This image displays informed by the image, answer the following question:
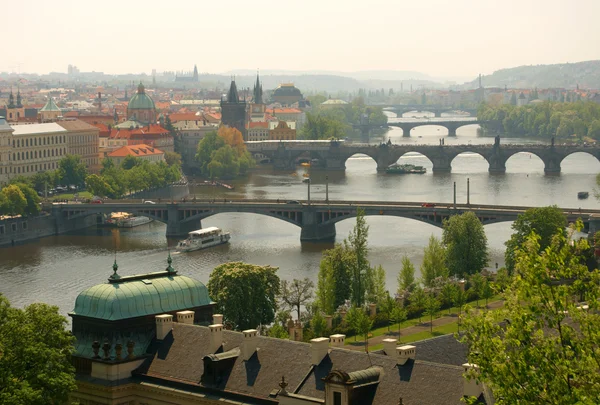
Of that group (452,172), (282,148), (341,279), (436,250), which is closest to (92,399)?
(341,279)

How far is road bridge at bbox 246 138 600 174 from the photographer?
142750 millimetres

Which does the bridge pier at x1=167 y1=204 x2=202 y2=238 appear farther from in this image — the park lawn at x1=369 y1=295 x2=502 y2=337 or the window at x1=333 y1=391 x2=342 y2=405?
the window at x1=333 y1=391 x2=342 y2=405

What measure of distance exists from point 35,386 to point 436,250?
Result: 117 ft

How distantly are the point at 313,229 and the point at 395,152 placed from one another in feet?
205

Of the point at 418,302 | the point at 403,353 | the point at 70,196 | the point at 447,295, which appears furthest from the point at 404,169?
the point at 403,353

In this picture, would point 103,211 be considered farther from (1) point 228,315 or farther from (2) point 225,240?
(1) point 228,315

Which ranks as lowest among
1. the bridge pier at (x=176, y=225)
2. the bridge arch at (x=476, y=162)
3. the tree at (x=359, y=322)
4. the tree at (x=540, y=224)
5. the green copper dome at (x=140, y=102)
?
the bridge arch at (x=476, y=162)

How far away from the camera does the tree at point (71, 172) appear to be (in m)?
117

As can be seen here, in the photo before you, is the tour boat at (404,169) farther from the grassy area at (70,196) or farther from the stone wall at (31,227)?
the stone wall at (31,227)

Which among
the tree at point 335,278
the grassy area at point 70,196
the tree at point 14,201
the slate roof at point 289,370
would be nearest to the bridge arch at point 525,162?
the grassy area at point 70,196

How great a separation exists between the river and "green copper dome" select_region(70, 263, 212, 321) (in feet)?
81.8

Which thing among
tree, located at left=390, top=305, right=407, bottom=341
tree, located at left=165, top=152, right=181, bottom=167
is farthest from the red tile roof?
tree, located at left=390, top=305, right=407, bottom=341

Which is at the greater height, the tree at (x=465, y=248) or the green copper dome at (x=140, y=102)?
the green copper dome at (x=140, y=102)

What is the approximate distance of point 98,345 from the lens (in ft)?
115
